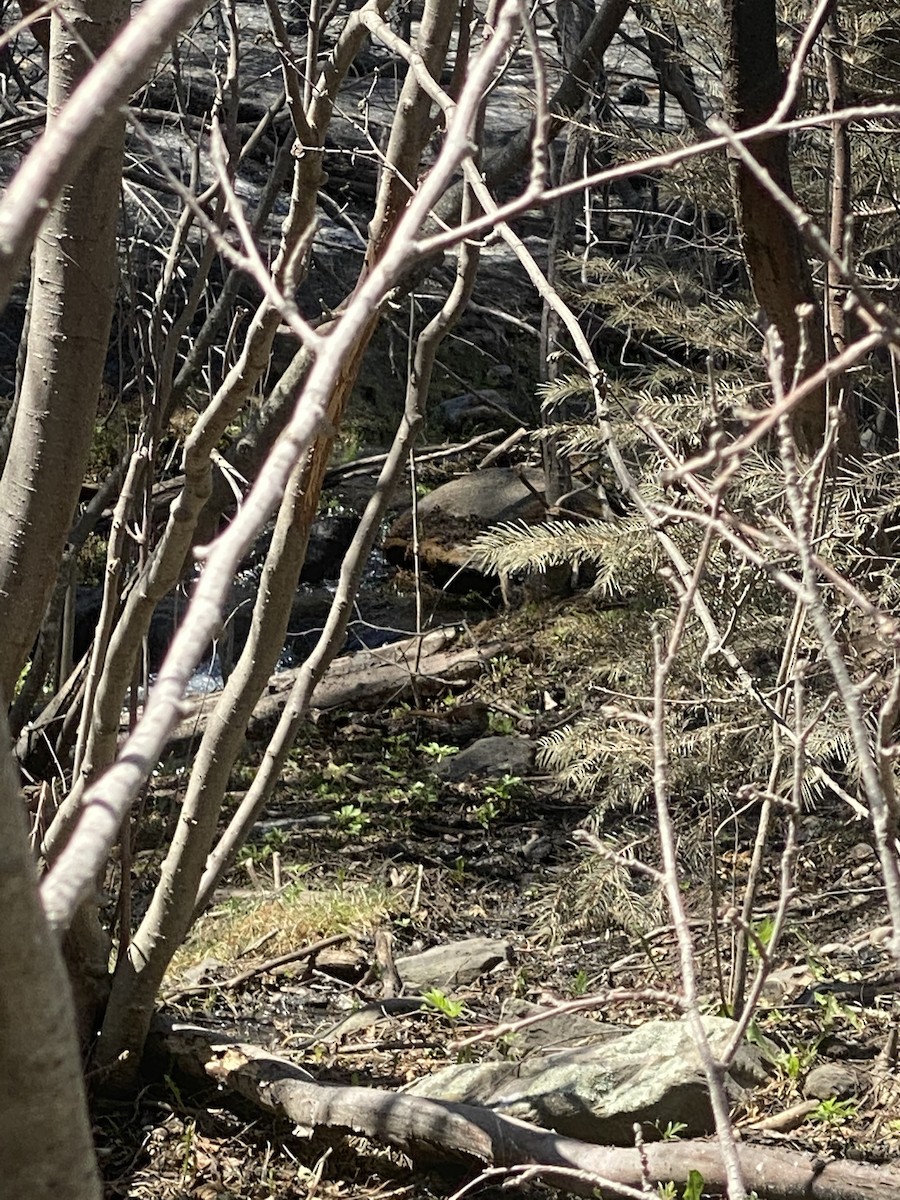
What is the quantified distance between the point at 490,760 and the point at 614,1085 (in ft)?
12.1

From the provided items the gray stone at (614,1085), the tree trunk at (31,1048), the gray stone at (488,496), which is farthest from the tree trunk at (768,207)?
the gray stone at (488,496)

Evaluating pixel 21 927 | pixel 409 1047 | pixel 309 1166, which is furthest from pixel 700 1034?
pixel 409 1047

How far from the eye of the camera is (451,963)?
4.57 m

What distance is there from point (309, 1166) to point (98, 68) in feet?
9.87

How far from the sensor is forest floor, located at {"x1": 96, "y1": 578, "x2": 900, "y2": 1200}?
3.26 metres

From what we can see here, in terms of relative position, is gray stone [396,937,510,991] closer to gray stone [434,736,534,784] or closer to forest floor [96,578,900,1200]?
forest floor [96,578,900,1200]

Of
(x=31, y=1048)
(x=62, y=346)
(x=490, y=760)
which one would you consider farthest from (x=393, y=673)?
(x=31, y=1048)

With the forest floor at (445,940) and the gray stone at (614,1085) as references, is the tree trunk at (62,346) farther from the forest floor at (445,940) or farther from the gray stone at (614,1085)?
the gray stone at (614,1085)

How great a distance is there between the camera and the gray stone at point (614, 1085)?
312 cm

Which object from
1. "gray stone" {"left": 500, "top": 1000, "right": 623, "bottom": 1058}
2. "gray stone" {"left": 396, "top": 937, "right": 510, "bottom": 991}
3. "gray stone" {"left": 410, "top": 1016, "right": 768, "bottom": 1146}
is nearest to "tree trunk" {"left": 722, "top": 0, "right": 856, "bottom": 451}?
"gray stone" {"left": 410, "top": 1016, "right": 768, "bottom": 1146}

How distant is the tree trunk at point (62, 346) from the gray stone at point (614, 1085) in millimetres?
1646

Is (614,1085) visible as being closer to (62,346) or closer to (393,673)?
(62,346)

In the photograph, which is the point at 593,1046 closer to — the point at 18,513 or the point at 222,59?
the point at 18,513

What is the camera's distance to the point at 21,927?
3.14 feet
